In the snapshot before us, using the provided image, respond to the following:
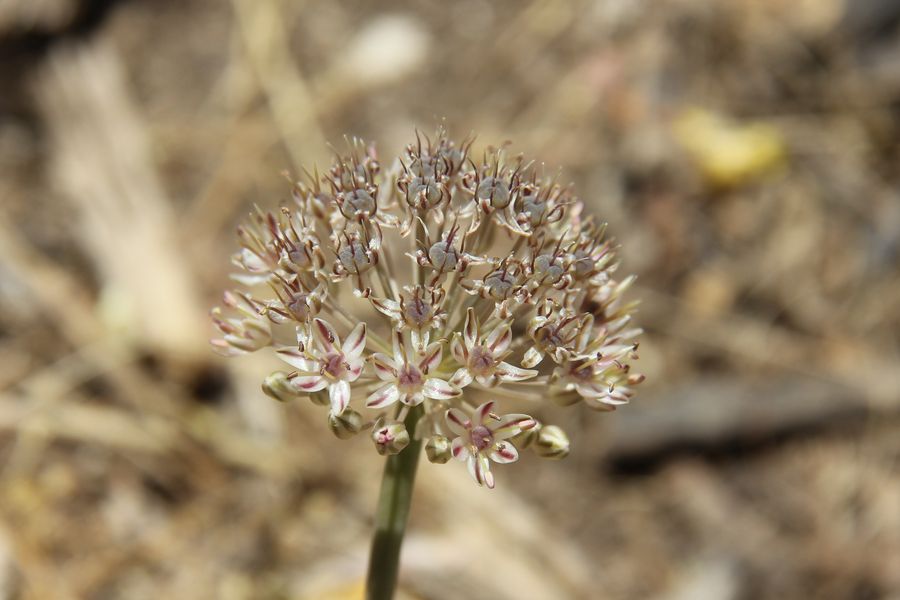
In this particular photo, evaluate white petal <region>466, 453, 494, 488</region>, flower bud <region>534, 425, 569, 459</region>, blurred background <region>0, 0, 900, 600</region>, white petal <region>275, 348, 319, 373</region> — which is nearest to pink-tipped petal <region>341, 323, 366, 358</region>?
white petal <region>275, 348, 319, 373</region>

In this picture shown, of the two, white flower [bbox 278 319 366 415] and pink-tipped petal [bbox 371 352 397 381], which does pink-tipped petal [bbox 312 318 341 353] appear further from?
pink-tipped petal [bbox 371 352 397 381]

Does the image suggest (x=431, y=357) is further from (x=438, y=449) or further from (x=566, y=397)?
(x=566, y=397)

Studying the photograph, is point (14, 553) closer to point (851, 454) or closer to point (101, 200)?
point (101, 200)

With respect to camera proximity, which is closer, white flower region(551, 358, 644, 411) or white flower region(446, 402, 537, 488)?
white flower region(446, 402, 537, 488)

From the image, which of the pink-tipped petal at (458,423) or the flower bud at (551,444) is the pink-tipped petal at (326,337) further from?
the flower bud at (551,444)

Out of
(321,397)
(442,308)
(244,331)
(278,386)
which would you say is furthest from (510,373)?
(244,331)
